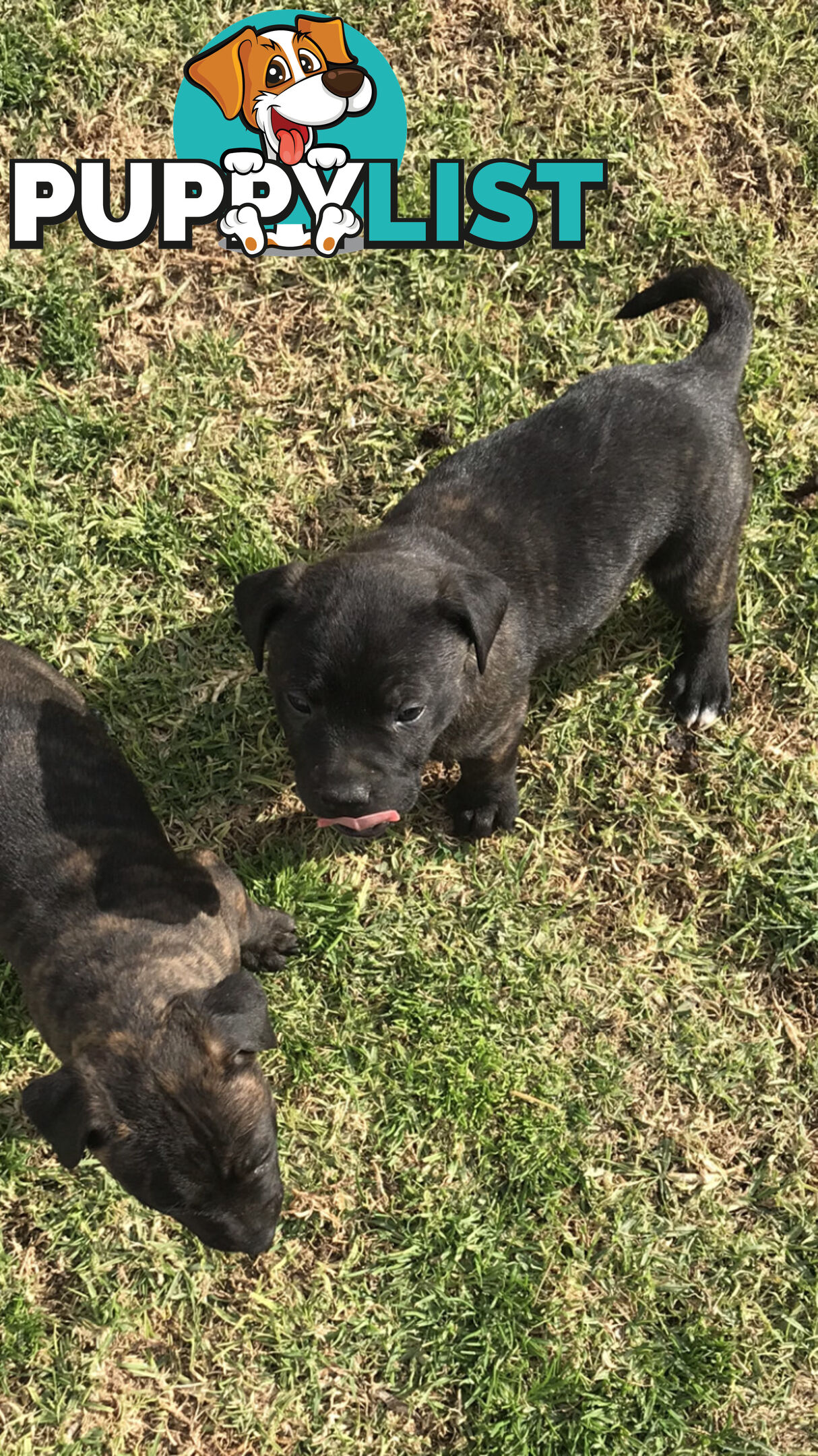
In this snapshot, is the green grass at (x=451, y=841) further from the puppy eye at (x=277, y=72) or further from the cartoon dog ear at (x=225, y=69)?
the puppy eye at (x=277, y=72)

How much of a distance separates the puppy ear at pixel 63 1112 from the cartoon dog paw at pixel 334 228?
4.15 meters

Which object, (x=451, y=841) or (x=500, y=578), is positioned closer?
(x=500, y=578)

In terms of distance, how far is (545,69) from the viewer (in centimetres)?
589

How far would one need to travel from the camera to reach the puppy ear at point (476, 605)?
13.1ft

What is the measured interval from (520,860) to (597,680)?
95cm

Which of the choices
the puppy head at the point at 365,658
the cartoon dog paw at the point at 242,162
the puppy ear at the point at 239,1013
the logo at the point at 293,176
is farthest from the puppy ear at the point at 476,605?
the cartoon dog paw at the point at 242,162

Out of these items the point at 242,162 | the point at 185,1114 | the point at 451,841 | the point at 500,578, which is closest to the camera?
the point at 185,1114

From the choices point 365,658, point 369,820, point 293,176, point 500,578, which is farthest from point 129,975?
point 293,176

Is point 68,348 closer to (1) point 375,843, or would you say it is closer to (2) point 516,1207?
(1) point 375,843

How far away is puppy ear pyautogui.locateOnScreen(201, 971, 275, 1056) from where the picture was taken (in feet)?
12.4

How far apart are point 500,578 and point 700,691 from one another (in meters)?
1.48

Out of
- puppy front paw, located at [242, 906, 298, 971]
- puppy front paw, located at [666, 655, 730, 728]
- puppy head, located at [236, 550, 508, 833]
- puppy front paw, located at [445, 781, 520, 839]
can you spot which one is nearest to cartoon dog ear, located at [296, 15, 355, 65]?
puppy head, located at [236, 550, 508, 833]

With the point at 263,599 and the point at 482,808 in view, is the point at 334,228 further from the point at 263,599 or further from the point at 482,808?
the point at 482,808

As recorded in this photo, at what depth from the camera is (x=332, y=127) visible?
19.6 feet
